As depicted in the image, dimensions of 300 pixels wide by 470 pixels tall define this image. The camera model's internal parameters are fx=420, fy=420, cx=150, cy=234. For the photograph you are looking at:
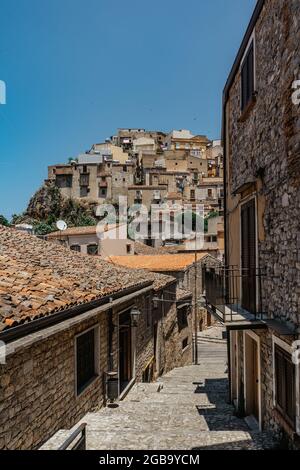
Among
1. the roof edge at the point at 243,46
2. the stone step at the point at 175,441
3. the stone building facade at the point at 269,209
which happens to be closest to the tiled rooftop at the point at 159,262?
the roof edge at the point at 243,46

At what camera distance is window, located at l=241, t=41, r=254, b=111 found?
8.44 metres

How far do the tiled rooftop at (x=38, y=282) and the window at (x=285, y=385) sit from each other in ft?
11.7

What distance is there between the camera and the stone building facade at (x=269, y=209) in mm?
6094

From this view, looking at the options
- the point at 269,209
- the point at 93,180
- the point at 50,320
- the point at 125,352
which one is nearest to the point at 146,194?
the point at 93,180

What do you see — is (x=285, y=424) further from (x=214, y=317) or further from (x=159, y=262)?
(x=159, y=262)

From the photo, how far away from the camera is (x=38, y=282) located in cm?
799

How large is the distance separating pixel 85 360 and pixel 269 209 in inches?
191

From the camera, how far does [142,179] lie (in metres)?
88.3

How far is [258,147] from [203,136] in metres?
110

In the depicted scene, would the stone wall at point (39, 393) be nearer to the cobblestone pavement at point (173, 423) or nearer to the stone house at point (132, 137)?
the cobblestone pavement at point (173, 423)

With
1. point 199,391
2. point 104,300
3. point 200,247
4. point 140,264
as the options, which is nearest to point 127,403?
point 104,300

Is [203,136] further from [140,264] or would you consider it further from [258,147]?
[258,147]

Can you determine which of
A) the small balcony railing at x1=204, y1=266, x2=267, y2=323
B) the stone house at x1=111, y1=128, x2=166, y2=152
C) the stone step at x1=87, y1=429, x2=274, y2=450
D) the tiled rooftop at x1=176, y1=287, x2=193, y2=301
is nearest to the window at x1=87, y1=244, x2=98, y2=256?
the tiled rooftop at x1=176, y1=287, x2=193, y2=301

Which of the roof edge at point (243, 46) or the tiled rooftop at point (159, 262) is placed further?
the tiled rooftop at point (159, 262)
